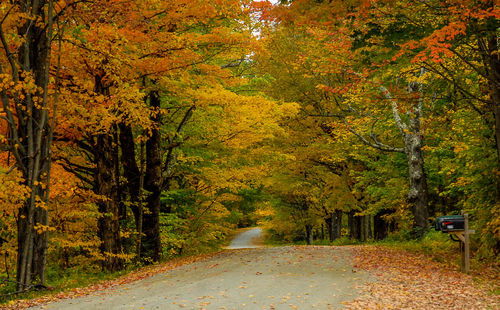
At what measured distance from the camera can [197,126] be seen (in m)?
14.7

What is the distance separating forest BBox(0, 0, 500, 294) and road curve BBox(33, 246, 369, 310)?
2.45m

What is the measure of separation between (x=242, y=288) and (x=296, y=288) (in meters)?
0.97

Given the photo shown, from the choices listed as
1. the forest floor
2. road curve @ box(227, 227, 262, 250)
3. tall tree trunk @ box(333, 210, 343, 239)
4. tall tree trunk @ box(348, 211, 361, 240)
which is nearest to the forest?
the forest floor

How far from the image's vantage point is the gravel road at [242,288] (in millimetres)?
6648

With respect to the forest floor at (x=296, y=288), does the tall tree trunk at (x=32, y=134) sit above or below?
above

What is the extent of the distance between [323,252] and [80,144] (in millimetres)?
7892

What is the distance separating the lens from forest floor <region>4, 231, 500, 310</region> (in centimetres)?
668

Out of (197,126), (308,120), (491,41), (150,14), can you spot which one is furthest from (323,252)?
(308,120)

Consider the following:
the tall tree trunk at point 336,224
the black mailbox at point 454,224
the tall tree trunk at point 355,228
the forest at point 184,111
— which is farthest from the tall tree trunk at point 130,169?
the tall tree trunk at point 336,224

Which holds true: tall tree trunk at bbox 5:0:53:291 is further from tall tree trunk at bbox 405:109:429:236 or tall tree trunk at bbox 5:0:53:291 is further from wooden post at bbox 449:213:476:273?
tall tree trunk at bbox 405:109:429:236

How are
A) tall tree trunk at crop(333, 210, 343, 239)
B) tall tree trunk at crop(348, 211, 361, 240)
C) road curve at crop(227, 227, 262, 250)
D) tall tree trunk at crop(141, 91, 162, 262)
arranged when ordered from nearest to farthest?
tall tree trunk at crop(141, 91, 162, 262)
tall tree trunk at crop(348, 211, 361, 240)
tall tree trunk at crop(333, 210, 343, 239)
road curve at crop(227, 227, 262, 250)

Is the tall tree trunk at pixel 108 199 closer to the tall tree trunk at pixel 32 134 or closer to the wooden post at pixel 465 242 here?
the tall tree trunk at pixel 32 134

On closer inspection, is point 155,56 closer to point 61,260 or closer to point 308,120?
point 61,260

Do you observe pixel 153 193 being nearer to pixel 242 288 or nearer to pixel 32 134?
pixel 32 134
